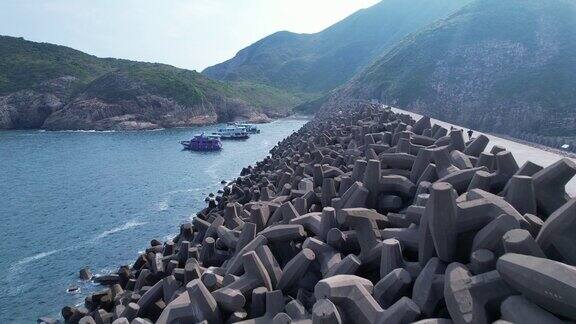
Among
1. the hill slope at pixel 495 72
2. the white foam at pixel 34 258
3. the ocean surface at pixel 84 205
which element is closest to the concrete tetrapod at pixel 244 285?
the ocean surface at pixel 84 205

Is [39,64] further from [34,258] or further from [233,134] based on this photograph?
[34,258]

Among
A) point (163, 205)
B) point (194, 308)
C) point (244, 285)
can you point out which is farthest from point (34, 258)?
point (244, 285)

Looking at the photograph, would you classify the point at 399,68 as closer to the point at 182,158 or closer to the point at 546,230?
the point at 182,158

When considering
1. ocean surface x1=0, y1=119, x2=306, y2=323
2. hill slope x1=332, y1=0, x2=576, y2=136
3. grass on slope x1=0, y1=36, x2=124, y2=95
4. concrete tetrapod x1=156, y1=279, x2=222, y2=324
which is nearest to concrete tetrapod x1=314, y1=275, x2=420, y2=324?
concrete tetrapod x1=156, y1=279, x2=222, y2=324

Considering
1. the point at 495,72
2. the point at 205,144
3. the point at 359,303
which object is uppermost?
the point at 495,72

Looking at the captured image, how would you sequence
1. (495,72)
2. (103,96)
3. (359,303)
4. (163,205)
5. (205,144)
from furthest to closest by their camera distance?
(103,96), (495,72), (205,144), (163,205), (359,303)

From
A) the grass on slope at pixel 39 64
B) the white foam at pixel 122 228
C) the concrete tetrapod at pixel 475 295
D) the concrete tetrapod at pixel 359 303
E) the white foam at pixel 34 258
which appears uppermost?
the grass on slope at pixel 39 64

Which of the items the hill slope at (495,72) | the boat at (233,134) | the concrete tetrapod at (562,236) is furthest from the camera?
the boat at (233,134)

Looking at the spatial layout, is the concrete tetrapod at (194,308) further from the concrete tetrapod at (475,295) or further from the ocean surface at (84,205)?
the ocean surface at (84,205)
